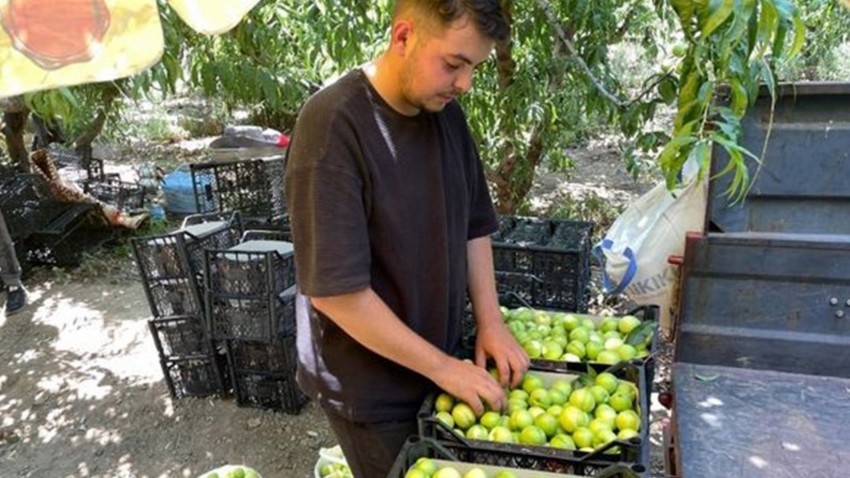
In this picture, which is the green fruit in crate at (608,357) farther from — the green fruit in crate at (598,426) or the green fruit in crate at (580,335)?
the green fruit in crate at (598,426)

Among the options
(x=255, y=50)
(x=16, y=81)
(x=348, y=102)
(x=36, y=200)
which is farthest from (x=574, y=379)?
(x=36, y=200)

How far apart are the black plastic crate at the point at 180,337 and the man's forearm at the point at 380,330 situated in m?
2.64

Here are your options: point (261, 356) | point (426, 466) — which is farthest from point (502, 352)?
point (261, 356)

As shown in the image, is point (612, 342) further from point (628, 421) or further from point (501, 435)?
point (501, 435)

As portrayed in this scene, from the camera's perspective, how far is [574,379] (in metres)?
1.56

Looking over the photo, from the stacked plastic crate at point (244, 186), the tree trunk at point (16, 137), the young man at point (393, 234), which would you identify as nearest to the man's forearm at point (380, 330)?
the young man at point (393, 234)

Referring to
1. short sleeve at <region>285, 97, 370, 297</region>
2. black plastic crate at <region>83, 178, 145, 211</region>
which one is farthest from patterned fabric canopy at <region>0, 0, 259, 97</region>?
black plastic crate at <region>83, 178, 145, 211</region>

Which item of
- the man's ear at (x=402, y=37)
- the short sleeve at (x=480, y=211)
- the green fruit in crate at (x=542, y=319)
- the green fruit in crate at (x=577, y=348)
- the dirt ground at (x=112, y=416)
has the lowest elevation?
the dirt ground at (x=112, y=416)

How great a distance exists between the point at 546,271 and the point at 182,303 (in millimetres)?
2177

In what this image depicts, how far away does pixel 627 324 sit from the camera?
1.78 metres

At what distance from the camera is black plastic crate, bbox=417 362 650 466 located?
1.25 metres

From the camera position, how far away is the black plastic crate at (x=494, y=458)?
1275 millimetres

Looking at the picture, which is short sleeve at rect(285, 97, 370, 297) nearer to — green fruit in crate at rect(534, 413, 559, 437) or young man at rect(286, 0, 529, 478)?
young man at rect(286, 0, 529, 478)

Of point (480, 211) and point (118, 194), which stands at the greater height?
point (480, 211)
